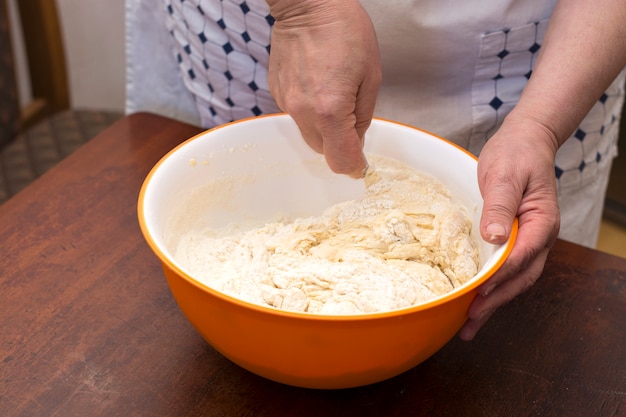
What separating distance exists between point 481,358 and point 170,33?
79 cm

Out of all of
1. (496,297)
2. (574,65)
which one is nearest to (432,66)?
(574,65)

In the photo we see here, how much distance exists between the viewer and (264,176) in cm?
91

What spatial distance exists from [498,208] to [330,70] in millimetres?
236

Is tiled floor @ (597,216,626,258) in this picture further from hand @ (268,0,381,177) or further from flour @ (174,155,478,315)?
hand @ (268,0,381,177)

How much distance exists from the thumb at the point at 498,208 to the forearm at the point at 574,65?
0.14 m

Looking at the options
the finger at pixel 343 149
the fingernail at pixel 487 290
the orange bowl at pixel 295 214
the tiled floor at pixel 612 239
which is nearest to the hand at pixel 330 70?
the finger at pixel 343 149

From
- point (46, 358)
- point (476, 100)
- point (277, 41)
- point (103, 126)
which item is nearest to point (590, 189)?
point (476, 100)

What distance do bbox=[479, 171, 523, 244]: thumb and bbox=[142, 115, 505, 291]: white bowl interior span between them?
0.02 metres

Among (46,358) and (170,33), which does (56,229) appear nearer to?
(46,358)

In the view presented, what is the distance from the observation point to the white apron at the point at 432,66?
38.1 inches

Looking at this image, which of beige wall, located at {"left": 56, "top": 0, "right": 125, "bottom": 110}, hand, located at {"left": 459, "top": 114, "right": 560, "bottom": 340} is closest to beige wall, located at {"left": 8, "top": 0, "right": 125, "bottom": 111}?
beige wall, located at {"left": 56, "top": 0, "right": 125, "bottom": 110}

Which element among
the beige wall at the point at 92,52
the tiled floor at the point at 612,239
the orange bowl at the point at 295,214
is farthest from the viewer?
the beige wall at the point at 92,52

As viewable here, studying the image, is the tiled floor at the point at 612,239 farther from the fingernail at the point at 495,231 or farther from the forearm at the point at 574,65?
the fingernail at the point at 495,231

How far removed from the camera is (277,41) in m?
0.80
